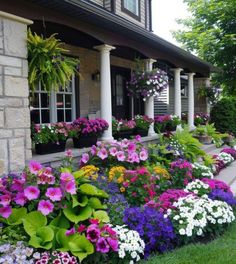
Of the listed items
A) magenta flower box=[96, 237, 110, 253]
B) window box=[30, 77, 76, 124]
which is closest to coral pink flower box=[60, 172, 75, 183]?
magenta flower box=[96, 237, 110, 253]

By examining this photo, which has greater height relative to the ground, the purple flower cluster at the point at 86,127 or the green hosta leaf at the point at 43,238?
the purple flower cluster at the point at 86,127

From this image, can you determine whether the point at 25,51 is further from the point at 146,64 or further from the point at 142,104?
the point at 142,104

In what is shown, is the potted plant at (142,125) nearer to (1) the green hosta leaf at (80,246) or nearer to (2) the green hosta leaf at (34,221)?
(2) the green hosta leaf at (34,221)

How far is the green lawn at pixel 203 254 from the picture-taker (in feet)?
9.96

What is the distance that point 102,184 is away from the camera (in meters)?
4.04

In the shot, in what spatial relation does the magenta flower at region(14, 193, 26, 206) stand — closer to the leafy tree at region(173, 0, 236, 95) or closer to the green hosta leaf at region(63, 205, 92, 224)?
the green hosta leaf at region(63, 205, 92, 224)

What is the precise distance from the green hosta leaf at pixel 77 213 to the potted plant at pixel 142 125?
4.93m

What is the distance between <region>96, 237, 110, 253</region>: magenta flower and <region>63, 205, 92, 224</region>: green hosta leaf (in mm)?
313

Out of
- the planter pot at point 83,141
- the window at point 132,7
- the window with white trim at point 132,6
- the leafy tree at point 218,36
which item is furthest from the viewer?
the leafy tree at point 218,36

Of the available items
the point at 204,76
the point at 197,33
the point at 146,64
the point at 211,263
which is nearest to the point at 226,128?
the point at 204,76

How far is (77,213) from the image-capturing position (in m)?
3.21

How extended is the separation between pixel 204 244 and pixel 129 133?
176 inches

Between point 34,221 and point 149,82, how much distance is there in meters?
5.62

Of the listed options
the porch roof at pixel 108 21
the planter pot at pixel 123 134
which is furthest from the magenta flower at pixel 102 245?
the planter pot at pixel 123 134
